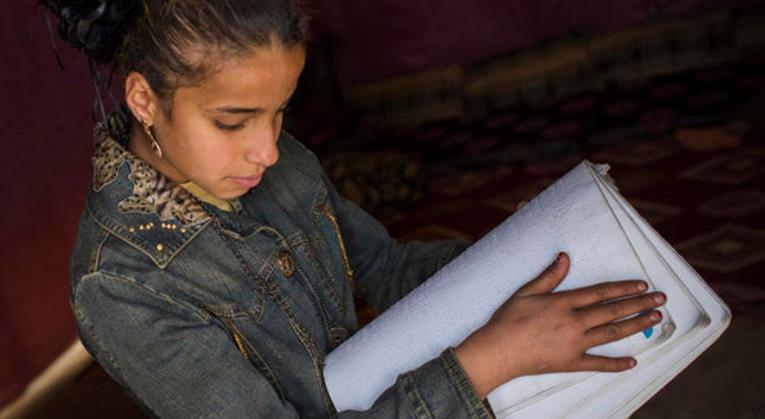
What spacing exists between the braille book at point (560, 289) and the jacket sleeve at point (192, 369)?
52 mm

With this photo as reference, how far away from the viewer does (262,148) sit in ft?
3.91

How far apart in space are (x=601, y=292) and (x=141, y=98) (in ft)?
2.00

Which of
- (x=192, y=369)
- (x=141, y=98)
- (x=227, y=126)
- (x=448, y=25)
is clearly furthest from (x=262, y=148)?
(x=448, y=25)

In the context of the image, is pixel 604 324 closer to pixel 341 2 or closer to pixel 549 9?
pixel 549 9

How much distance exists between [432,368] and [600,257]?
0.24 metres

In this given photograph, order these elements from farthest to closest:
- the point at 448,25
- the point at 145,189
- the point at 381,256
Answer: the point at 448,25 → the point at 381,256 → the point at 145,189

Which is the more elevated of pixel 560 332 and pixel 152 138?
pixel 152 138

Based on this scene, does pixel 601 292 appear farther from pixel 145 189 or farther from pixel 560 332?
pixel 145 189

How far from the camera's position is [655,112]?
13.4 feet

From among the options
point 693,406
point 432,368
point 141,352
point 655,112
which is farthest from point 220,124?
point 655,112

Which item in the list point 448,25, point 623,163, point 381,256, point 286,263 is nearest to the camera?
point 286,263

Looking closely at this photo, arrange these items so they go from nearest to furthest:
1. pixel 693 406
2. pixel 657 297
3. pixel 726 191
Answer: pixel 657 297
pixel 693 406
pixel 726 191

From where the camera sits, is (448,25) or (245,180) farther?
(448,25)

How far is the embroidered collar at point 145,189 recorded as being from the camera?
1.22 meters
